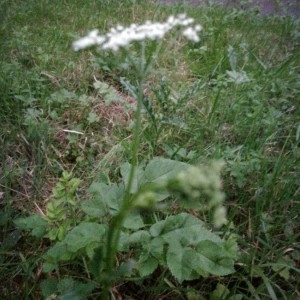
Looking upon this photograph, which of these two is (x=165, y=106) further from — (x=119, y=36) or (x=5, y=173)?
(x=119, y=36)

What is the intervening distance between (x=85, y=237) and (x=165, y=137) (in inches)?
35.0

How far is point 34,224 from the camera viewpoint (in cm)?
119

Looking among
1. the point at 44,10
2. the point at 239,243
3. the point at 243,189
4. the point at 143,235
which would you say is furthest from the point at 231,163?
the point at 44,10

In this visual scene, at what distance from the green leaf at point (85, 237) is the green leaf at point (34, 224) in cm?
13

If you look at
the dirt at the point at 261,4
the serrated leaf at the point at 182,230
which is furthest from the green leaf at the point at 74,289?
the dirt at the point at 261,4

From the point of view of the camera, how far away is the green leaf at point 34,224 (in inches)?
46.0

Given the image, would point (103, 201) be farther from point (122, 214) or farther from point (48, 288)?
point (122, 214)

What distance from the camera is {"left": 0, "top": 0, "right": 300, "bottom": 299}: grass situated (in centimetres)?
125

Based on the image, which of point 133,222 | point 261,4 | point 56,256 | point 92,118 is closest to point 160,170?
point 133,222

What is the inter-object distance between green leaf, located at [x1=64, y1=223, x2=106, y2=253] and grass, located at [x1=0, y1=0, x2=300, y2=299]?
215 mm

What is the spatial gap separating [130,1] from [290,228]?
282 centimetres

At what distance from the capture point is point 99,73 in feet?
7.61

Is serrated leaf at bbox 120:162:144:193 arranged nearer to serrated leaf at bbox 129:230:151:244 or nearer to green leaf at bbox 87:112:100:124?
serrated leaf at bbox 129:230:151:244

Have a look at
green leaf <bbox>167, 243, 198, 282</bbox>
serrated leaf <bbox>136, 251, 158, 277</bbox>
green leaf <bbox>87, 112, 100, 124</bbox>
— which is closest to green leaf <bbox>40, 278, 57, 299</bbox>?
serrated leaf <bbox>136, 251, 158, 277</bbox>
